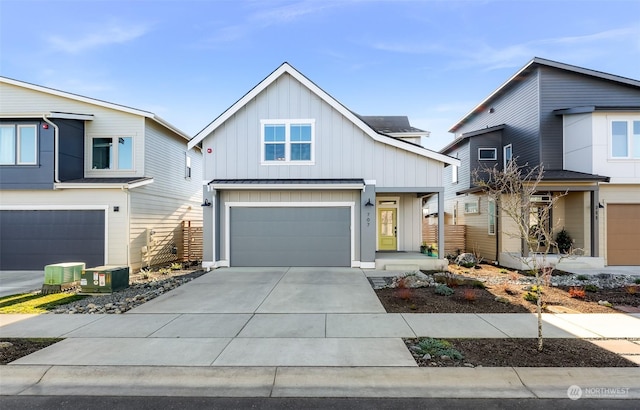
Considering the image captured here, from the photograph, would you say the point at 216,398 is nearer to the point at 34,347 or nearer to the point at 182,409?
the point at 182,409

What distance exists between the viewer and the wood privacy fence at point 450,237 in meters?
17.3

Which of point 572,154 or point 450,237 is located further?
point 450,237

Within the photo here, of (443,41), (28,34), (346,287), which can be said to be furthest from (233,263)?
(443,41)

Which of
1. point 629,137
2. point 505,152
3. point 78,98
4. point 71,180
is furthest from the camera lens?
point 505,152

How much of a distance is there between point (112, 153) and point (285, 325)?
39.8 feet

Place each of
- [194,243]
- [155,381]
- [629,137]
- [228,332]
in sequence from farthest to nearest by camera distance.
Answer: [194,243], [629,137], [228,332], [155,381]

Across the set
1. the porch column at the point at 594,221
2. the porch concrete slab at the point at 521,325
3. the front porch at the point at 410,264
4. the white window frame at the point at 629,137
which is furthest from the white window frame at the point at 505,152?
the porch concrete slab at the point at 521,325

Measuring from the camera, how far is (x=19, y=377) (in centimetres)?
435

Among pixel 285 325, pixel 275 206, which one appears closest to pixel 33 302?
pixel 285 325

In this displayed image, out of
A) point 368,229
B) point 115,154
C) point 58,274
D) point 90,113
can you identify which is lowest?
point 58,274

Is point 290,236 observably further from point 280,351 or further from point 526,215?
point 526,215

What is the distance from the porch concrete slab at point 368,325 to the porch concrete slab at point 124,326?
3.44 m

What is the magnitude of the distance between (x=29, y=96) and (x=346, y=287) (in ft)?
50.9

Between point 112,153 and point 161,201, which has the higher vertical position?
point 112,153
